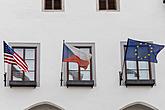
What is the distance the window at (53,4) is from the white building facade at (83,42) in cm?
4

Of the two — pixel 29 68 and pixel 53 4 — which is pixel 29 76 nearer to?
pixel 29 68

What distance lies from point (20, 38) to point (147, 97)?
5183 mm

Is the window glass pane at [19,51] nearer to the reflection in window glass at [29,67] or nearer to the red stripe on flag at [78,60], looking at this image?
the reflection in window glass at [29,67]

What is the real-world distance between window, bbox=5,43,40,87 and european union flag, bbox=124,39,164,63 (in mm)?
3355

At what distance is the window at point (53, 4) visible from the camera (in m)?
18.6

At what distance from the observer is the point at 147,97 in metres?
17.5

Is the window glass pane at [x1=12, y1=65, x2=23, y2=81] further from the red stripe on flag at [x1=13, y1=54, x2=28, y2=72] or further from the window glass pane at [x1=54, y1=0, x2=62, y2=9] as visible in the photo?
the window glass pane at [x1=54, y1=0, x2=62, y2=9]

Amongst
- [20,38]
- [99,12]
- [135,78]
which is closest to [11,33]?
[20,38]

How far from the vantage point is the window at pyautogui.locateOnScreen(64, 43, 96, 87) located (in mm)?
17616

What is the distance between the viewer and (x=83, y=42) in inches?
711

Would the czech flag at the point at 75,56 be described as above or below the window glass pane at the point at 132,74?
above

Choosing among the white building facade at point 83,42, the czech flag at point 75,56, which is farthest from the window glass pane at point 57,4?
the czech flag at point 75,56

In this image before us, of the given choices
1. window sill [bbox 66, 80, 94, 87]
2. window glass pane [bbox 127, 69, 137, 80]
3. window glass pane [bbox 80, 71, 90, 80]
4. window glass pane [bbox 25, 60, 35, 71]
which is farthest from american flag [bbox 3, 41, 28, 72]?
window glass pane [bbox 127, 69, 137, 80]

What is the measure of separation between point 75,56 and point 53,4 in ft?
9.59
